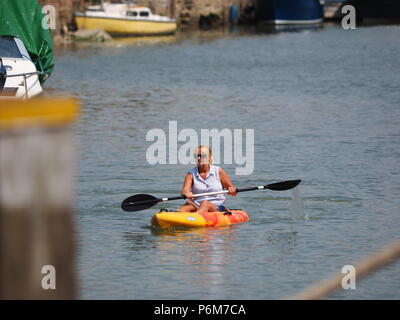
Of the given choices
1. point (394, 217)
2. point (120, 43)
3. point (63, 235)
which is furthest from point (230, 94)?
point (63, 235)

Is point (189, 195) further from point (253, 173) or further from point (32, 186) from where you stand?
point (32, 186)

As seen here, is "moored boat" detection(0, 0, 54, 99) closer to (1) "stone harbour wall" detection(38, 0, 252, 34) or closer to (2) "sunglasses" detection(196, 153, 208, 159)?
(2) "sunglasses" detection(196, 153, 208, 159)

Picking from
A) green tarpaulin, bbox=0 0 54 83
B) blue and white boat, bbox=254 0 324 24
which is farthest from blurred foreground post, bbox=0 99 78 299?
blue and white boat, bbox=254 0 324 24

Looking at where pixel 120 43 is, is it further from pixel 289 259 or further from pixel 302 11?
pixel 289 259

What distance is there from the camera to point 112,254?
14648mm

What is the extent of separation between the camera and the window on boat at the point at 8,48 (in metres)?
26.2

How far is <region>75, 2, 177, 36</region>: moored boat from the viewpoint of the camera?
66.0m

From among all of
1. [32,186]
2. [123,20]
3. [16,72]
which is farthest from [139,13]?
[32,186]

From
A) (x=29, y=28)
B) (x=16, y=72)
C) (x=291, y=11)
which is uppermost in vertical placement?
(x=29, y=28)

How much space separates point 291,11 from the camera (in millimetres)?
78562

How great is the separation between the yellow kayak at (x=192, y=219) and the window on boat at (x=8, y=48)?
11755 millimetres

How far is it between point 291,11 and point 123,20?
16468 millimetres

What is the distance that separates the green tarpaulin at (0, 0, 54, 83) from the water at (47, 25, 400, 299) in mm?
2154

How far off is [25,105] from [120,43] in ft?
201
